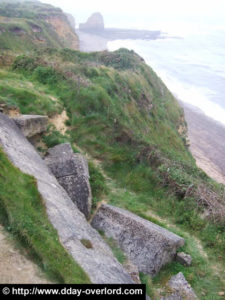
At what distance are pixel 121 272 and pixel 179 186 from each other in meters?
6.43

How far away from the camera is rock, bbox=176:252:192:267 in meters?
8.98

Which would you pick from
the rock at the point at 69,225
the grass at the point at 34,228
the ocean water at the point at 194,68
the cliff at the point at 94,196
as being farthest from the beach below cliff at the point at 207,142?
the grass at the point at 34,228

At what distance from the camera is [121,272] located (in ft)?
21.8

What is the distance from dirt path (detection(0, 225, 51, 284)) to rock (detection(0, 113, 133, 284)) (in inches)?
43.0

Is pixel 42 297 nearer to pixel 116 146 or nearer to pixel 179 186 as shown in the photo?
pixel 179 186

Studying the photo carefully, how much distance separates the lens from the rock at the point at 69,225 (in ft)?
20.2

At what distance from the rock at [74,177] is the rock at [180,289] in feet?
11.1

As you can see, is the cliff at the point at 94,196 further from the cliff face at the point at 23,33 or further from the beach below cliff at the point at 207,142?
the cliff face at the point at 23,33

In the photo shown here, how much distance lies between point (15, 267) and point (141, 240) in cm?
458

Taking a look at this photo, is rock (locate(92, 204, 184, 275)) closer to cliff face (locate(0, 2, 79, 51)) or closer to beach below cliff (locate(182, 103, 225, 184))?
beach below cliff (locate(182, 103, 225, 184))

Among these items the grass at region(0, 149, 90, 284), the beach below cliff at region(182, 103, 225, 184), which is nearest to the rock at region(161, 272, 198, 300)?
the grass at region(0, 149, 90, 284)

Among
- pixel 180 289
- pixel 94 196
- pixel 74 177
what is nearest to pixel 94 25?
pixel 94 196

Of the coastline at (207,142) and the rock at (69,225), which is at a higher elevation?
the rock at (69,225)

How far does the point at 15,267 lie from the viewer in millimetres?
5012
